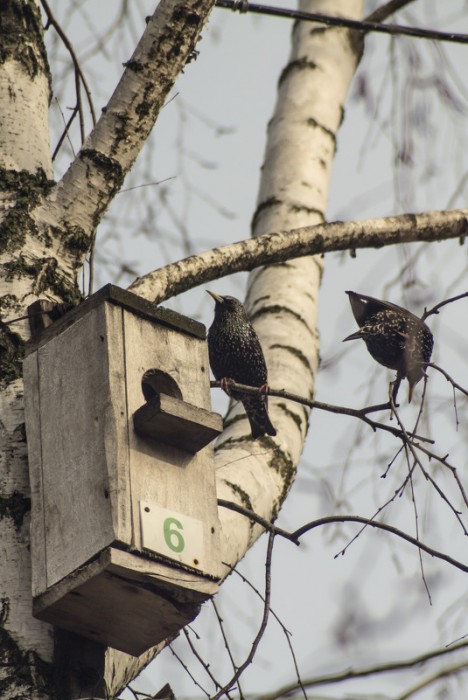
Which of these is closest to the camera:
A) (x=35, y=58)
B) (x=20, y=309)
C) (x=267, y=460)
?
(x=20, y=309)

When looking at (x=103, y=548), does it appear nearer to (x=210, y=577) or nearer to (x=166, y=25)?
(x=210, y=577)

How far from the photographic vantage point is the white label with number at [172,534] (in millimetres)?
2479

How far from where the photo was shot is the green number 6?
8.28 ft

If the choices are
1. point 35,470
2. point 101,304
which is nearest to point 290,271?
point 101,304

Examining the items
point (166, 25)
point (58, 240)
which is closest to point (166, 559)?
point (58, 240)

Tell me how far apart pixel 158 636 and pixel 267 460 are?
913 millimetres

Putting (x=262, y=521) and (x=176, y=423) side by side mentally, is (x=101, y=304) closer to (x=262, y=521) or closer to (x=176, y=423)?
(x=176, y=423)

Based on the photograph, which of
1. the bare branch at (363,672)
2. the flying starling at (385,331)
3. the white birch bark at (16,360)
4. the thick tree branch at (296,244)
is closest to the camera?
the bare branch at (363,672)

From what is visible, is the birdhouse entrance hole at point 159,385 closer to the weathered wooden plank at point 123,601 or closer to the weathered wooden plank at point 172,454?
the weathered wooden plank at point 172,454

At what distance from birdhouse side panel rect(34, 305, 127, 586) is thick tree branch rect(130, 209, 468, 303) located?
39 cm

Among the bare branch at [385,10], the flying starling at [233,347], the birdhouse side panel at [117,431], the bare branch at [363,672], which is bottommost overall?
the bare branch at [363,672]

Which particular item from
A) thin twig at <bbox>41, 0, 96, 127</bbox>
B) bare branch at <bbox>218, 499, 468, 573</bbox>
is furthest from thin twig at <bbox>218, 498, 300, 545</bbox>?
thin twig at <bbox>41, 0, 96, 127</bbox>

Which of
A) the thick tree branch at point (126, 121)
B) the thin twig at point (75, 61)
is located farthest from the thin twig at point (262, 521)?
the thin twig at point (75, 61)

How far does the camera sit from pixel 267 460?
3465 mm
